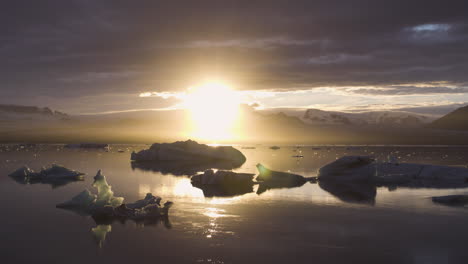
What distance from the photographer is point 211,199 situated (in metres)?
18.6

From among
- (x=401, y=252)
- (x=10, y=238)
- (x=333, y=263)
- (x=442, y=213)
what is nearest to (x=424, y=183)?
(x=442, y=213)

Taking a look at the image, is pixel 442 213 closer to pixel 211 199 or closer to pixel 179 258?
pixel 211 199

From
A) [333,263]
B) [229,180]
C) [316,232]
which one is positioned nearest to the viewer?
[333,263]

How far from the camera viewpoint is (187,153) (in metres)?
45.5

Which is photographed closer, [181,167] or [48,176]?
[48,176]

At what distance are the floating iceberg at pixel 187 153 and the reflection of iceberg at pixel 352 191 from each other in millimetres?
21641

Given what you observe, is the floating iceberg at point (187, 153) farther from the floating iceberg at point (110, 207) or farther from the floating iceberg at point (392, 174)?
the floating iceberg at point (110, 207)

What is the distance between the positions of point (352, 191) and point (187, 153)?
27038mm

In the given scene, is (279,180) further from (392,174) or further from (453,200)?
(453,200)

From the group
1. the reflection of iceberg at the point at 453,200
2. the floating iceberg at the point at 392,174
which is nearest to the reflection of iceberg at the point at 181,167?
the floating iceberg at the point at 392,174

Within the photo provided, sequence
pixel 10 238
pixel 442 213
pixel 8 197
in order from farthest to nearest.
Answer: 1. pixel 8 197
2. pixel 442 213
3. pixel 10 238

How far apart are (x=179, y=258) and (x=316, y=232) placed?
4.66 m

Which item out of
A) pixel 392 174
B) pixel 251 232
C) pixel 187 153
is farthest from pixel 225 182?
pixel 187 153

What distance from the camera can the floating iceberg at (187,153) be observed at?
45406mm
